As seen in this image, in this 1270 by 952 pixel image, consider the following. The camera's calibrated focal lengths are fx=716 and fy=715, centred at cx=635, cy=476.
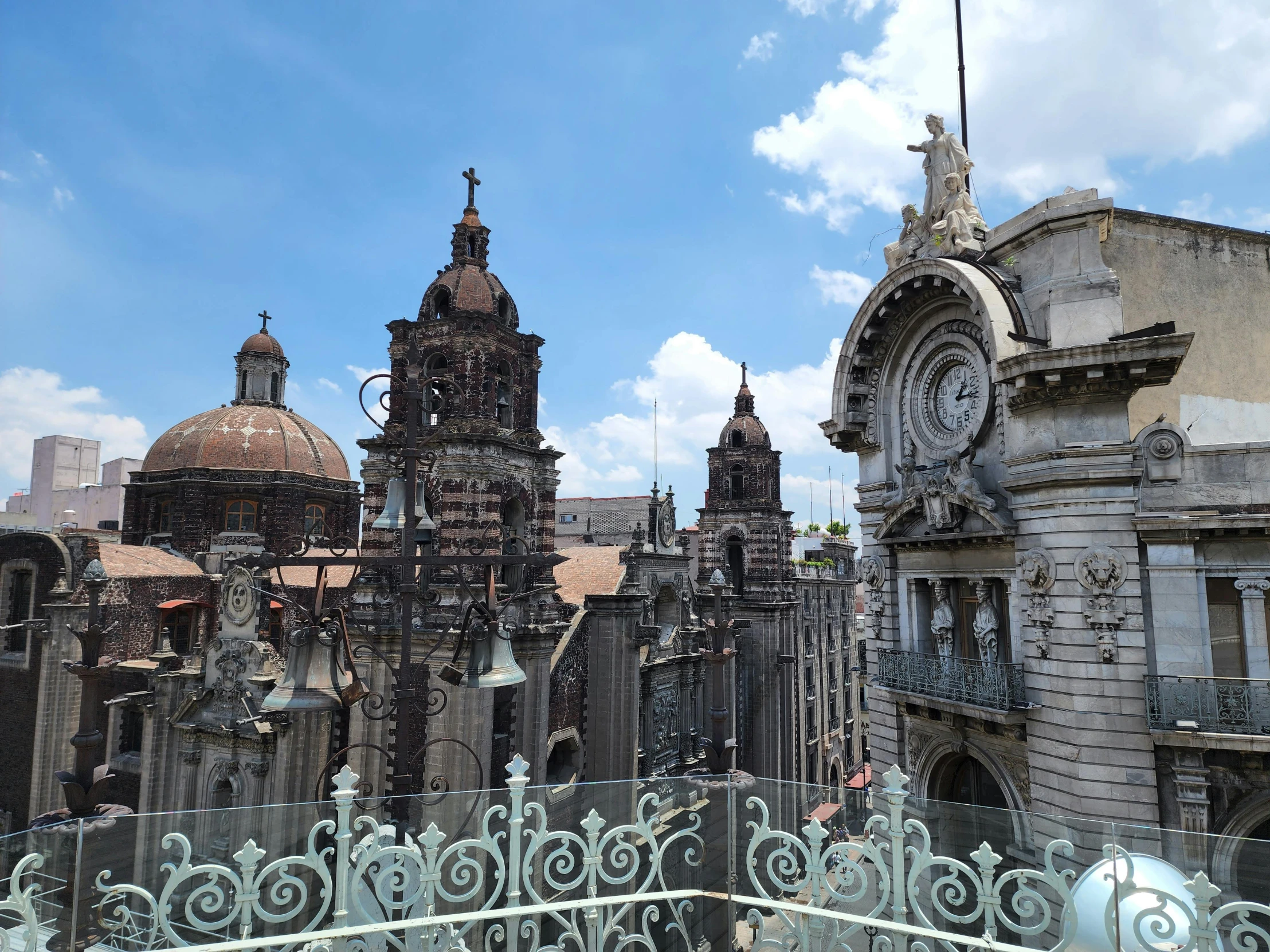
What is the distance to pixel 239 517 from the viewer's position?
37594 mm

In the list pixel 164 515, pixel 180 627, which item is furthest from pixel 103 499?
pixel 180 627

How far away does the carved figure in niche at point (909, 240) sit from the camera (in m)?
15.5

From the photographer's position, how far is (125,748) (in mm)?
26984

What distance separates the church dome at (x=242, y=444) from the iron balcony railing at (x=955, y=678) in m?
33.9

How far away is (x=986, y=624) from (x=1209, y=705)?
3.29 metres

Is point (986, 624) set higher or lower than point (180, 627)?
higher

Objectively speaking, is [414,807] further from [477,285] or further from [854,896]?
[477,285]

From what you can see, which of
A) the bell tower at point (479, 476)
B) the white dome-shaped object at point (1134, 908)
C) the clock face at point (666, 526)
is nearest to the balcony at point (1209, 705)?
the white dome-shaped object at point (1134, 908)

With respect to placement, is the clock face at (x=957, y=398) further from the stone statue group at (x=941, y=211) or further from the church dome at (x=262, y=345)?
the church dome at (x=262, y=345)

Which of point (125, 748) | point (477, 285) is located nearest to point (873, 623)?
point (477, 285)

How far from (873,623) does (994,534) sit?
14.7 ft

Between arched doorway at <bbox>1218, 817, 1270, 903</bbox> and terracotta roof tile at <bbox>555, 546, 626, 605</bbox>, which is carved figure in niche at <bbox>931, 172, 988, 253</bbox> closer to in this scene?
arched doorway at <bbox>1218, 817, 1270, 903</bbox>

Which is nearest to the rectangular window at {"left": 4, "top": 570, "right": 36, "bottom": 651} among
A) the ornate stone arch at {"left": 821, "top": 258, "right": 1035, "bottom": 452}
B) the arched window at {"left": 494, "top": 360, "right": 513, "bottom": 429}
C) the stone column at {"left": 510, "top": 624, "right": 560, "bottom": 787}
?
the arched window at {"left": 494, "top": 360, "right": 513, "bottom": 429}

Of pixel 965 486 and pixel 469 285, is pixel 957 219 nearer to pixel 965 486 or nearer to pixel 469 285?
pixel 965 486
